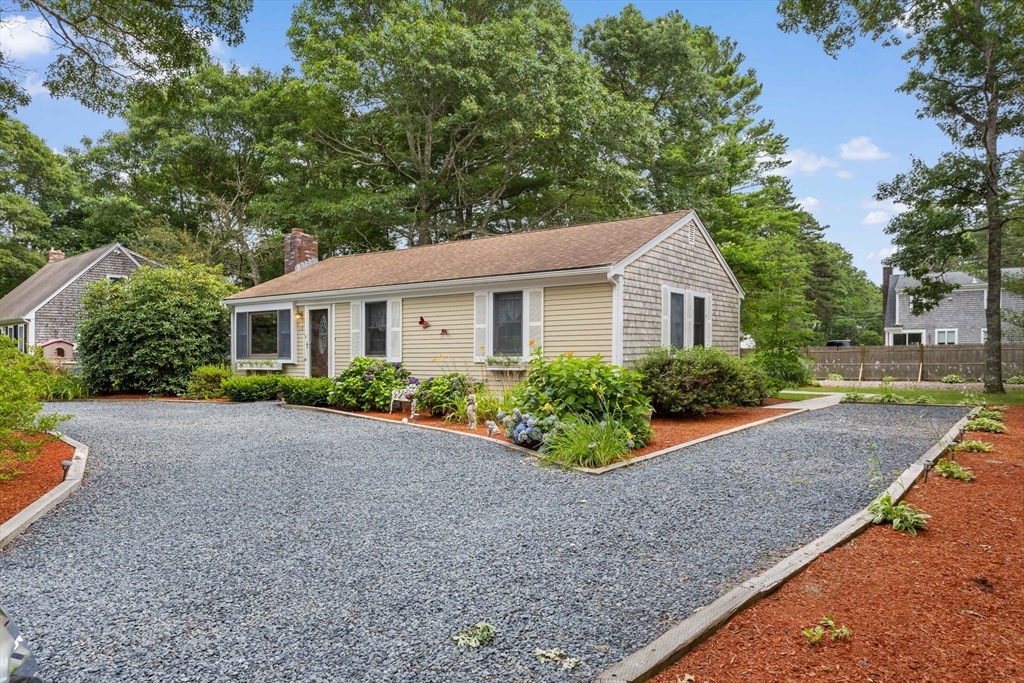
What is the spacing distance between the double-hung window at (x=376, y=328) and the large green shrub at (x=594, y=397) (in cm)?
631

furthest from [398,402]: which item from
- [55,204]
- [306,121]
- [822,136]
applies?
[55,204]

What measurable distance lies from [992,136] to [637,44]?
14.3m

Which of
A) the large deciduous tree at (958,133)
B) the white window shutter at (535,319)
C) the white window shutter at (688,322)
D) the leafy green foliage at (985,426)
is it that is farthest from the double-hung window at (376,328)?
the large deciduous tree at (958,133)

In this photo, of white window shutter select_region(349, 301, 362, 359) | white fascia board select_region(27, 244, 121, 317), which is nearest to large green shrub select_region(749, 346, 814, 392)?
white window shutter select_region(349, 301, 362, 359)

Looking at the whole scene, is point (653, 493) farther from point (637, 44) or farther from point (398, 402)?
point (637, 44)

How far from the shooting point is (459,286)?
12.2m

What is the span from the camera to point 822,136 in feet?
50.9

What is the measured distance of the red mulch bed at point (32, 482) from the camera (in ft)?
16.7

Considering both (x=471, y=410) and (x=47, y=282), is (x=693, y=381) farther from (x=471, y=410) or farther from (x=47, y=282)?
(x=47, y=282)

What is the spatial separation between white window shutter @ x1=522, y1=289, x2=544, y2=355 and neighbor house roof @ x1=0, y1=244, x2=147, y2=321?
863 inches

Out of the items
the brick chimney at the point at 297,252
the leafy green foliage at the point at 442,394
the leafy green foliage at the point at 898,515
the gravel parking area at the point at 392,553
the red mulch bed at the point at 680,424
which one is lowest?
the gravel parking area at the point at 392,553

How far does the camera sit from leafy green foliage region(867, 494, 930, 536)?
4.41 meters

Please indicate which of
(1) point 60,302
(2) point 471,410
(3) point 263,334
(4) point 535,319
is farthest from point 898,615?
(1) point 60,302

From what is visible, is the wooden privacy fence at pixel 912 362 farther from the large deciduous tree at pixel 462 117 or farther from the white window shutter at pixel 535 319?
the white window shutter at pixel 535 319
